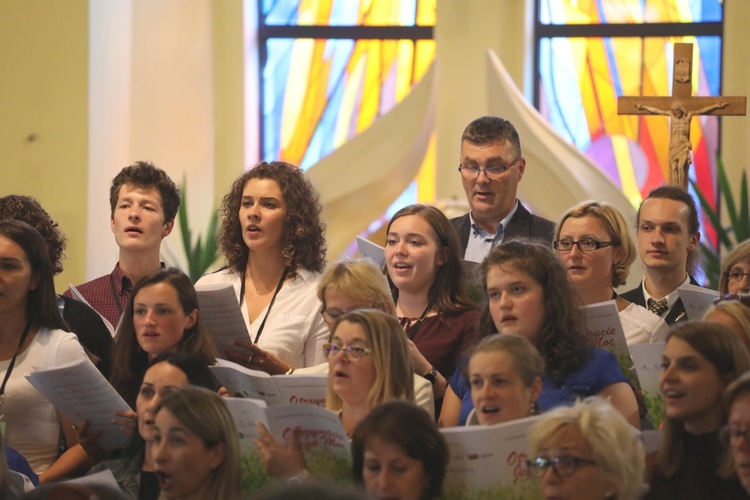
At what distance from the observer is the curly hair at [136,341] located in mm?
3826

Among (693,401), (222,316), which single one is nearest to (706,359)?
(693,401)

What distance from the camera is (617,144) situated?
8.09 meters

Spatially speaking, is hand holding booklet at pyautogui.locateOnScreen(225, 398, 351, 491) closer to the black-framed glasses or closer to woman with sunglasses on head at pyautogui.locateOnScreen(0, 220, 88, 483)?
woman with sunglasses on head at pyautogui.locateOnScreen(0, 220, 88, 483)

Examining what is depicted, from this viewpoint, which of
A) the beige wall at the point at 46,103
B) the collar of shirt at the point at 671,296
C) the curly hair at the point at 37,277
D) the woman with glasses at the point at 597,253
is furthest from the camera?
the beige wall at the point at 46,103

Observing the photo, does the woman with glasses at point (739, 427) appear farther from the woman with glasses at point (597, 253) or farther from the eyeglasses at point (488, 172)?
the eyeglasses at point (488, 172)

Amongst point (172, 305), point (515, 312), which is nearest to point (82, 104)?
point (172, 305)

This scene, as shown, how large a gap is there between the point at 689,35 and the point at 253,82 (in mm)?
3009

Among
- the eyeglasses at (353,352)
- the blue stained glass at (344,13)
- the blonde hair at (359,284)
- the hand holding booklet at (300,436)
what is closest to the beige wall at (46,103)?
the blue stained glass at (344,13)

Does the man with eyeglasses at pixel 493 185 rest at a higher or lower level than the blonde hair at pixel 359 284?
higher

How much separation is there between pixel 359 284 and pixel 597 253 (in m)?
0.85

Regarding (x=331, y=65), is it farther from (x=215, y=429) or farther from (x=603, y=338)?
(x=215, y=429)

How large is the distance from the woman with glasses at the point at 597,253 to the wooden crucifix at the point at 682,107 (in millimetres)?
1836

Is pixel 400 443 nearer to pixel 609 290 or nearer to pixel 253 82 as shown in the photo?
pixel 609 290

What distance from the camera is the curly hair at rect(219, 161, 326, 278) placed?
442cm
